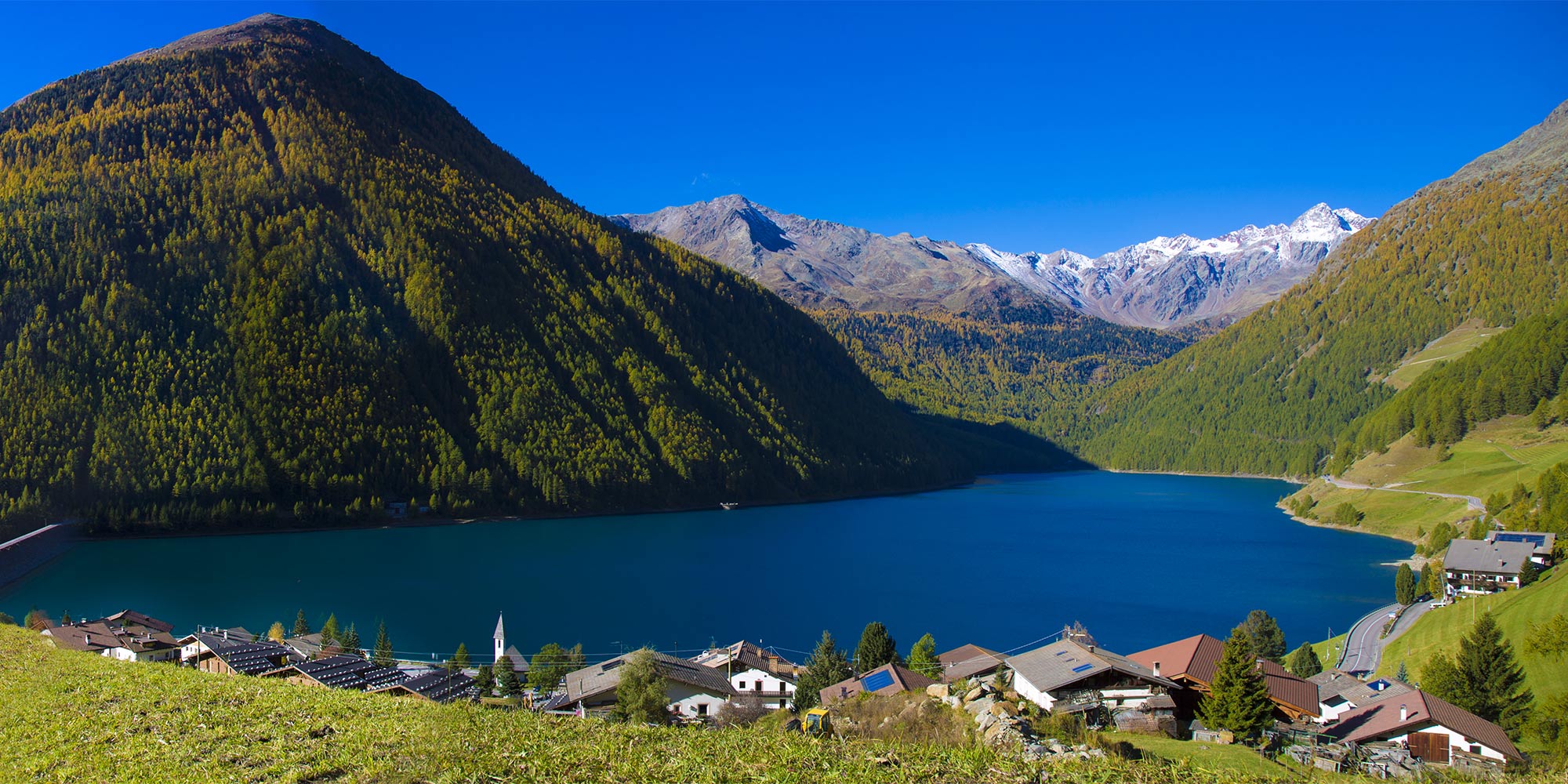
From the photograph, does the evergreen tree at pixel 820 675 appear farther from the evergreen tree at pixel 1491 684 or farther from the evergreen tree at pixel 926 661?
the evergreen tree at pixel 1491 684

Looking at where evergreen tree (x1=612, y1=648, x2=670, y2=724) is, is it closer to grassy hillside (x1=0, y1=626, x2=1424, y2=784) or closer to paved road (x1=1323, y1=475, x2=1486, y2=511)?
grassy hillside (x1=0, y1=626, x2=1424, y2=784)

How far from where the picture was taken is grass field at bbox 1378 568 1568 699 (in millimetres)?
35969

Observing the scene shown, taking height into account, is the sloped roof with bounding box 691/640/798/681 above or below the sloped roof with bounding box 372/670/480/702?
below

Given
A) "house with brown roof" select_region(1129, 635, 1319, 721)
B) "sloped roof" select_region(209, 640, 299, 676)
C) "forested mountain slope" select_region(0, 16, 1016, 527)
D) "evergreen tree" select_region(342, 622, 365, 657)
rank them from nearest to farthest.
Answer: "house with brown roof" select_region(1129, 635, 1319, 721), "sloped roof" select_region(209, 640, 299, 676), "evergreen tree" select_region(342, 622, 365, 657), "forested mountain slope" select_region(0, 16, 1016, 527)

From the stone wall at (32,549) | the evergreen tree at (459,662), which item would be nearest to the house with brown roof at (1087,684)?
the evergreen tree at (459,662)

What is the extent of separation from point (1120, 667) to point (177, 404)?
101082 mm

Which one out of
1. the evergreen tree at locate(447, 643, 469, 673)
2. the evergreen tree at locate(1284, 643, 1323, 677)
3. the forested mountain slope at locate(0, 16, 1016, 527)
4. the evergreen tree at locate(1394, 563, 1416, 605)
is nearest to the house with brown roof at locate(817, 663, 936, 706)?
the evergreen tree at locate(447, 643, 469, 673)

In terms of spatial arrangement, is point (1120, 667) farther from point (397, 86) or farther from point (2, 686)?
point (397, 86)

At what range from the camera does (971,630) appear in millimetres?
53281

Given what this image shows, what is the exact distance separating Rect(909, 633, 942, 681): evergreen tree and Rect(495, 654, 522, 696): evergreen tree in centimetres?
1673

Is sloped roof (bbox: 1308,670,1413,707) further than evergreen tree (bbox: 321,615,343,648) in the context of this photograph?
No

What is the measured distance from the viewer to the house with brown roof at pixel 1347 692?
31109mm

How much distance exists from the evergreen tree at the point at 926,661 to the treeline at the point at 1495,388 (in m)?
93.5

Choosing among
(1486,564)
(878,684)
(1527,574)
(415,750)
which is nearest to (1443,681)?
(878,684)
